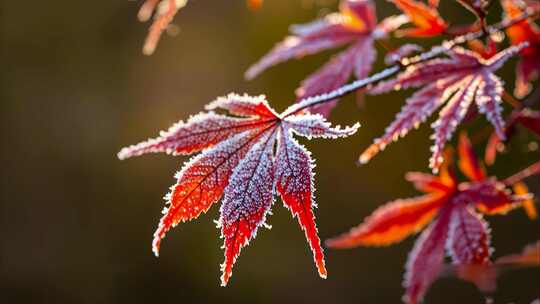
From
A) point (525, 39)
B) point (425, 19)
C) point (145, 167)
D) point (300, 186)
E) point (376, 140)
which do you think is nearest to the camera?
point (300, 186)

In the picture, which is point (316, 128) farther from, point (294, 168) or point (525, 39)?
point (525, 39)

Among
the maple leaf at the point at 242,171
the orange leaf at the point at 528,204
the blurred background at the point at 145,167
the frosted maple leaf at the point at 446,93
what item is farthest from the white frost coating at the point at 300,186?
the blurred background at the point at 145,167

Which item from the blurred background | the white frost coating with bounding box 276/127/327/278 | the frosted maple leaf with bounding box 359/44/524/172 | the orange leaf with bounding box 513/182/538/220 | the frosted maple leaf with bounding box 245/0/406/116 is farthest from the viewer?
the blurred background

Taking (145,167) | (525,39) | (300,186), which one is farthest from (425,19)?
(145,167)

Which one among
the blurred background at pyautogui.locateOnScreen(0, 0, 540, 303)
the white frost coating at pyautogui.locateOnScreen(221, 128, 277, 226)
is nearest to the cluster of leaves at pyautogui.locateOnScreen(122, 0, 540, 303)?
the white frost coating at pyautogui.locateOnScreen(221, 128, 277, 226)

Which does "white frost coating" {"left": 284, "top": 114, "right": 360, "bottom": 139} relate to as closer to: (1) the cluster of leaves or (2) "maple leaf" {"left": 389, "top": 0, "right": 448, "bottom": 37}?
(1) the cluster of leaves

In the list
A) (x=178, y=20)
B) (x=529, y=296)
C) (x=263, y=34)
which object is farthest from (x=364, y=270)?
(x=178, y=20)

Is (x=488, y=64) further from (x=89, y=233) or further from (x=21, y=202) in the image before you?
(x=21, y=202)
